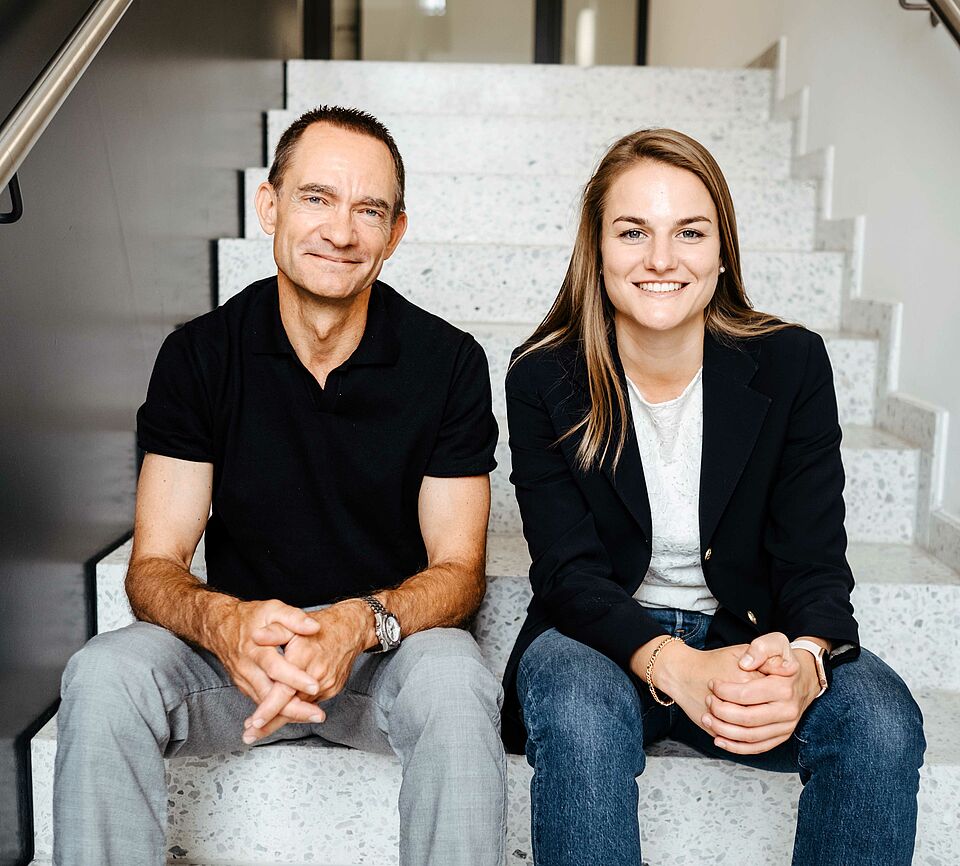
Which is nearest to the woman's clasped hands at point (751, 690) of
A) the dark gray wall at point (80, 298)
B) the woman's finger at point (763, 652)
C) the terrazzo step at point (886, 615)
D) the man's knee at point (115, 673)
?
the woman's finger at point (763, 652)

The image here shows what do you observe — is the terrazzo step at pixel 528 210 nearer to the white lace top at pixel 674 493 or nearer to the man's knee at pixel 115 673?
the white lace top at pixel 674 493

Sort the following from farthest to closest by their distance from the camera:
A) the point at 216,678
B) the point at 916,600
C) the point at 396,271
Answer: the point at 396,271 < the point at 916,600 < the point at 216,678

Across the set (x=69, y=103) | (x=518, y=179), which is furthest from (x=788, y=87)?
(x=69, y=103)

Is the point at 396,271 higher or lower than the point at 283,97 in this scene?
lower

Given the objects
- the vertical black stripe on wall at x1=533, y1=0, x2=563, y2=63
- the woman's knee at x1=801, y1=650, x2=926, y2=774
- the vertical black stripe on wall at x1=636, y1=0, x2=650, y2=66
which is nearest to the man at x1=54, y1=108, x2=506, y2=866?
the woman's knee at x1=801, y1=650, x2=926, y2=774

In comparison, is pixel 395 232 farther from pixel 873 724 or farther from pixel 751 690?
pixel 873 724

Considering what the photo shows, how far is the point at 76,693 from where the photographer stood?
124 centimetres

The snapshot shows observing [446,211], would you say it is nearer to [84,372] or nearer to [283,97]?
[283,97]

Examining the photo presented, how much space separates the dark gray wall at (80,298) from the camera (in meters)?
1.49

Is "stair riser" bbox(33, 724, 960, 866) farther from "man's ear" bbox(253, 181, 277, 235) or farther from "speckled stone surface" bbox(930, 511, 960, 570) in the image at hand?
"man's ear" bbox(253, 181, 277, 235)

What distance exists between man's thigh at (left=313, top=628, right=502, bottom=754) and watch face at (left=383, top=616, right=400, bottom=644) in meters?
0.02

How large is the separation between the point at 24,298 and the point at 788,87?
254 cm

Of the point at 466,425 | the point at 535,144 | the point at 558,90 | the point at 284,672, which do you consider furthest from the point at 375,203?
the point at 558,90

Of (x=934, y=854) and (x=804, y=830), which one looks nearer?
(x=804, y=830)
